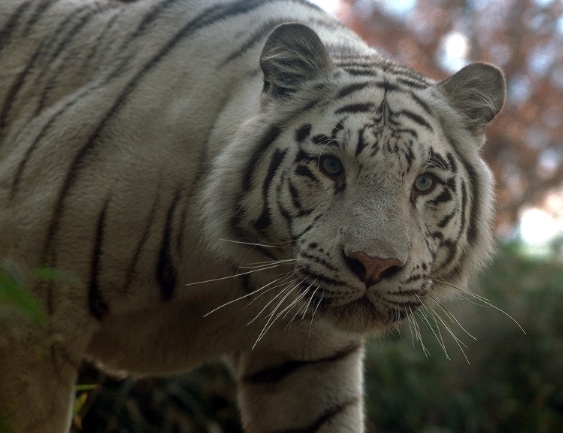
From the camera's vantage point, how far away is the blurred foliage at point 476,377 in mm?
5103

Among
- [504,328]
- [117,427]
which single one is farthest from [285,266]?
[504,328]

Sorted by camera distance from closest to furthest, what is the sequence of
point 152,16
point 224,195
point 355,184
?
1. point 355,184
2. point 224,195
3. point 152,16

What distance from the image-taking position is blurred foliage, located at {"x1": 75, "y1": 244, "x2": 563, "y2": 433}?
5103mm

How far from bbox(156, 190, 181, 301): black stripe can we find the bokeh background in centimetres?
44

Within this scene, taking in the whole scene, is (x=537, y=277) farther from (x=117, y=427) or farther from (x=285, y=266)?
(x=285, y=266)

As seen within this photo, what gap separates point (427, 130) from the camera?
2.59 metres

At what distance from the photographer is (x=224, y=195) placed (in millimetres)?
2621

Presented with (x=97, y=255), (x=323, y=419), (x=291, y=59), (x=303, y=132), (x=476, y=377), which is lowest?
(x=476, y=377)

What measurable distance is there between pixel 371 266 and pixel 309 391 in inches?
34.6

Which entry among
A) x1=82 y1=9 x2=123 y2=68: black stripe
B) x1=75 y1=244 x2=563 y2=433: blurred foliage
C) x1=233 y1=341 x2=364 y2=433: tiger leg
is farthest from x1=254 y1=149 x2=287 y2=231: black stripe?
x1=75 y1=244 x2=563 y2=433: blurred foliage

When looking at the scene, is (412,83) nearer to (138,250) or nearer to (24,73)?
(138,250)

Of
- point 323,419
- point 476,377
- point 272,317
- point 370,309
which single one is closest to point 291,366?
point 323,419

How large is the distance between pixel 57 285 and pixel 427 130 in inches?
43.6

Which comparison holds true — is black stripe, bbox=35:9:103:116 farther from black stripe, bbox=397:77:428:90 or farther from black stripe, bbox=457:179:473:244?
black stripe, bbox=457:179:473:244
